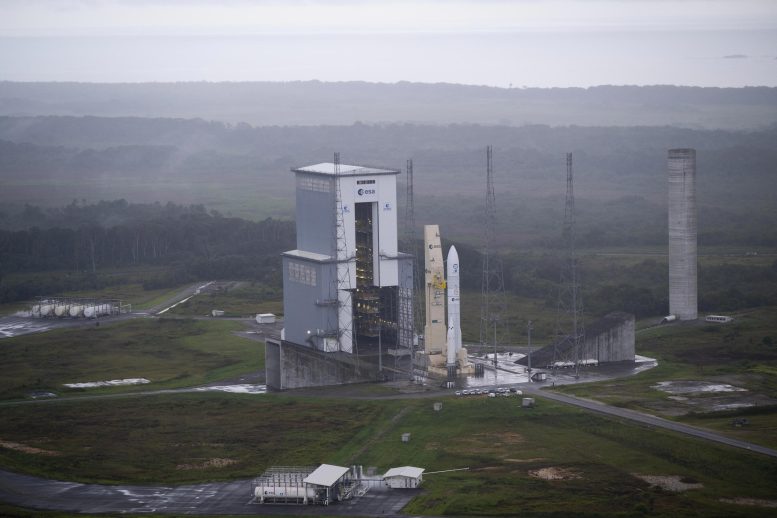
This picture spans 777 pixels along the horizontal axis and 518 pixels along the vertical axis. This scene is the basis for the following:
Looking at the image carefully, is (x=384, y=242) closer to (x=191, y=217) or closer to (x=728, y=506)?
(x=728, y=506)

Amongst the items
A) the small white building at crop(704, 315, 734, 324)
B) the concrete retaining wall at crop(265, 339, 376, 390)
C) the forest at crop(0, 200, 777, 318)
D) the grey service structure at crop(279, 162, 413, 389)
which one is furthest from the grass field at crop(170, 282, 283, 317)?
the small white building at crop(704, 315, 734, 324)

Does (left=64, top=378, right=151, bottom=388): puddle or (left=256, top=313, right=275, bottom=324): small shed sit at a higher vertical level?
(left=256, top=313, right=275, bottom=324): small shed

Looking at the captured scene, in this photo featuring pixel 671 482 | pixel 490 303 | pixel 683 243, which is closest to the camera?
pixel 671 482

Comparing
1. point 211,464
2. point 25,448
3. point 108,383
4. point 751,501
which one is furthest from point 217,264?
point 751,501

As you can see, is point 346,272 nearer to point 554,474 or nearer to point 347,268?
point 347,268

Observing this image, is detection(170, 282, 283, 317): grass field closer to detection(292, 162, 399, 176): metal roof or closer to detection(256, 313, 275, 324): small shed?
detection(256, 313, 275, 324): small shed

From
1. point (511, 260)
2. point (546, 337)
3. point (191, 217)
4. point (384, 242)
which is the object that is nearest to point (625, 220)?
point (511, 260)

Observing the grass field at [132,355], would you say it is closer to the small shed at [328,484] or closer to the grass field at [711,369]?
the grass field at [711,369]
